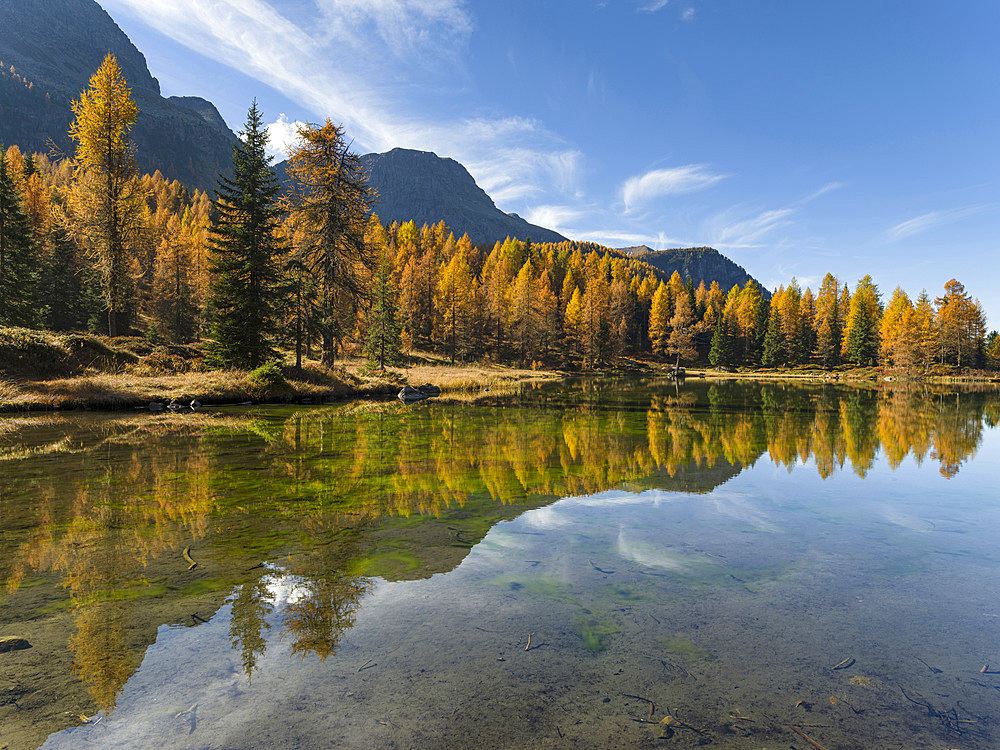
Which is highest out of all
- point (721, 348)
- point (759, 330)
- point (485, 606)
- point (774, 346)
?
point (759, 330)

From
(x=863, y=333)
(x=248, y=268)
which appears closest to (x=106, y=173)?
(x=248, y=268)

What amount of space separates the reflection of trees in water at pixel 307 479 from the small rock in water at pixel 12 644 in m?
0.34

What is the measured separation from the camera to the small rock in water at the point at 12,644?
12.6 feet

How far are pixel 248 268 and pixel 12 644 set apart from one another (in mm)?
26745

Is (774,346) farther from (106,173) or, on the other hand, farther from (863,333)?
(106,173)

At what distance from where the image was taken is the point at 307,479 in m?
9.77

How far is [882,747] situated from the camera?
3086 millimetres

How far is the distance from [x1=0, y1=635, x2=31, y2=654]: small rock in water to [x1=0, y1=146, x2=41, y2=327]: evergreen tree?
46.0m

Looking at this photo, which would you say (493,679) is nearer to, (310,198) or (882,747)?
(882,747)

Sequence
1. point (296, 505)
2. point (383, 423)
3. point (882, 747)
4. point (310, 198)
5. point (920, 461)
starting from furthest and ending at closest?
point (310, 198)
point (383, 423)
point (920, 461)
point (296, 505)
point (882, 747)

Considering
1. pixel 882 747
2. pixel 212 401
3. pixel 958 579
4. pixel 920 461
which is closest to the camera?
pixel 882 747

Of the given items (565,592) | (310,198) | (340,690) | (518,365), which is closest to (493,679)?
(340,690)

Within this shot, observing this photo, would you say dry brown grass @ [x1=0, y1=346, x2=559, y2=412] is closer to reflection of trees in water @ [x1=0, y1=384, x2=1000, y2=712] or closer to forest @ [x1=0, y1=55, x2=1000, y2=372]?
forest @ [x1=0, y1=55, x2=1000, y2=372]

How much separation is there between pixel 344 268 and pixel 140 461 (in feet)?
72.0
